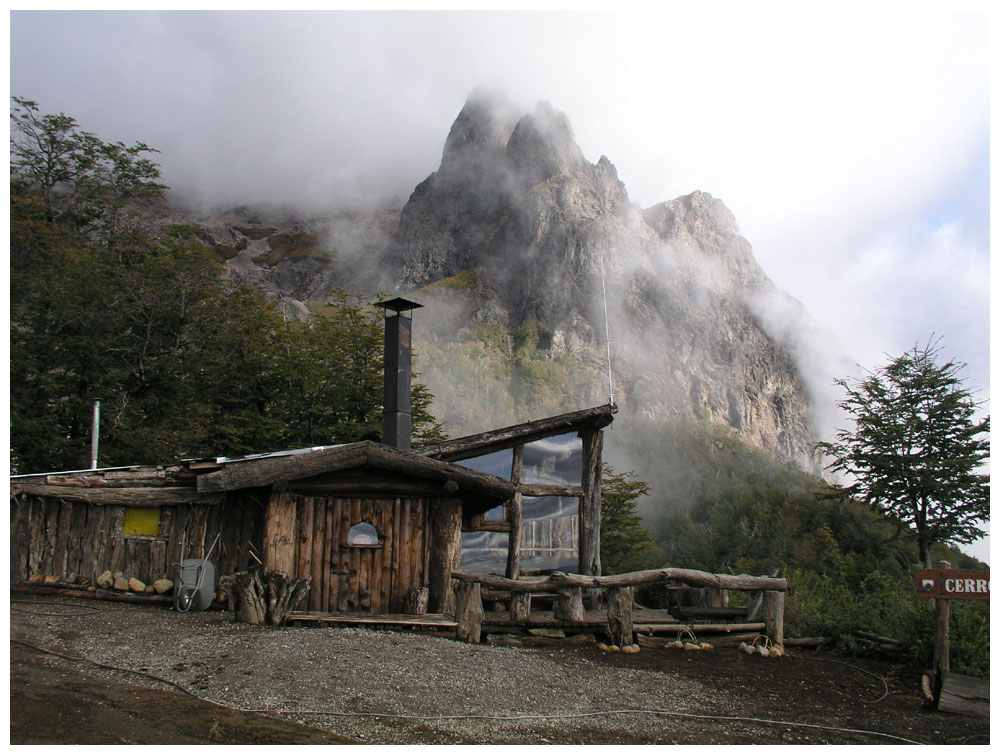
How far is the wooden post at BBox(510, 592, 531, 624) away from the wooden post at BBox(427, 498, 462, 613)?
82 centimetres

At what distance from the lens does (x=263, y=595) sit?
30.8 feet

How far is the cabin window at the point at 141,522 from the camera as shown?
11789mm

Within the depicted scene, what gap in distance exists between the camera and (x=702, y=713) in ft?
22.7

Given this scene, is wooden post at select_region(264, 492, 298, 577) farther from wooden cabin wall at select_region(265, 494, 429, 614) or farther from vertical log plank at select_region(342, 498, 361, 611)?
vertical log plank at select_region(342, 498, 361, 611)

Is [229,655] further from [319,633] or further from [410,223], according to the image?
[410,223]

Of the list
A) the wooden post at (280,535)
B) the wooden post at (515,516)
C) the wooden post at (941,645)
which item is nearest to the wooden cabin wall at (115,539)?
the wooden post at (280,535)

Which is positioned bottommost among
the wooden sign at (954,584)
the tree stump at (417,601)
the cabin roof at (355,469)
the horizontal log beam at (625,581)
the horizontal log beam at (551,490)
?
the tree stump at (417,601)

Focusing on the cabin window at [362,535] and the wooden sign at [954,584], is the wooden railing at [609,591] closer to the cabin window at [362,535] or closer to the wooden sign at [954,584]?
the cabin window at [362,535]

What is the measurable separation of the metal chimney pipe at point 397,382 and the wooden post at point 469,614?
379 cm

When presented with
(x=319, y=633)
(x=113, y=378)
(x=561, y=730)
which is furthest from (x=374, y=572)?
(x=113, y=378)

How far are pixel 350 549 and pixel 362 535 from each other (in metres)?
0.25

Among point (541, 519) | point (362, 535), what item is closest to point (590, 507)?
point (541, 519)

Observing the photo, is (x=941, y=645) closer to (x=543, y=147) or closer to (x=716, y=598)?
(x=716, y=598)

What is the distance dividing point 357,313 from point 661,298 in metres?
65.9
